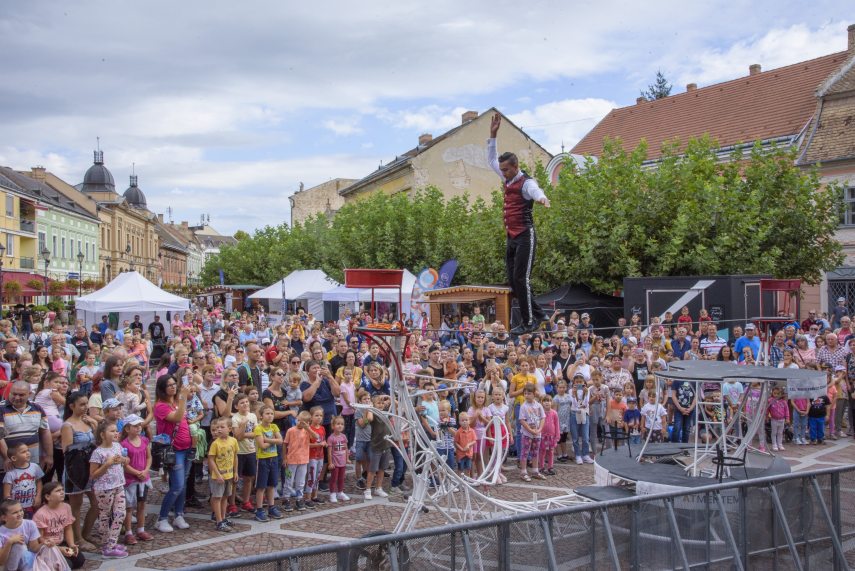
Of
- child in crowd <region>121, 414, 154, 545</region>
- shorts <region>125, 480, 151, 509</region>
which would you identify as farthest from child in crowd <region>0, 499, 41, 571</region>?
shorts <region>125, 480, 151, 509</region>

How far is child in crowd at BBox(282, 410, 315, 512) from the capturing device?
10158 mm

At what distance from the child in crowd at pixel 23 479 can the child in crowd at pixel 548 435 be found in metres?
7.34

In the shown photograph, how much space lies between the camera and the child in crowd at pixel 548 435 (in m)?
12.3

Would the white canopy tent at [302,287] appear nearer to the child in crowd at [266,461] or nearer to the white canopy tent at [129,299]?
the white canopy tent at [129,299]

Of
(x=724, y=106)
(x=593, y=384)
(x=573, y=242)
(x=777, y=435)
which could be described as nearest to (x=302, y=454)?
(x=593, y=384)

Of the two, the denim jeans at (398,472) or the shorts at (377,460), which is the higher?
the shorts at (377,460)

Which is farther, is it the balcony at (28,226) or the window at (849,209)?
the balcony at (28,226)

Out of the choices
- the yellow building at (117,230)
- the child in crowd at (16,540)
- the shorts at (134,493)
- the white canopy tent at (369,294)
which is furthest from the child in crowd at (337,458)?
the yellow building at (117,230)

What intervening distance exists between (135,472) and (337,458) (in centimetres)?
289

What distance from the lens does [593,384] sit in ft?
43.2

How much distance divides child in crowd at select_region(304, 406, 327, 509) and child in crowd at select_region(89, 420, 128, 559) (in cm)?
265

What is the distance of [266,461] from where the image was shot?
983 cm

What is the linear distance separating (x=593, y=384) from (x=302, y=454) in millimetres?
5438

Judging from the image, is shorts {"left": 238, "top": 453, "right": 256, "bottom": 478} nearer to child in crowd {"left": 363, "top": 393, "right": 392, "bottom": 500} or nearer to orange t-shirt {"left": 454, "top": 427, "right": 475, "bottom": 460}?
child in crowd {"left": 363, "top": 393, "right": 392, "bottom": 500}
